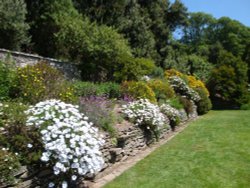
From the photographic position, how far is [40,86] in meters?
9.44

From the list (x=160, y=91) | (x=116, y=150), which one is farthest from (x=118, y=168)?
(x=160, y=91)

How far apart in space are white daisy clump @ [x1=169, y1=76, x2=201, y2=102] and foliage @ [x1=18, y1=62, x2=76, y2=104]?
32.7 feet

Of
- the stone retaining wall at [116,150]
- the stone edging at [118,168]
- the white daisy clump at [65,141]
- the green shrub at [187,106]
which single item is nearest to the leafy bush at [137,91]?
the stone edging at [118,168]

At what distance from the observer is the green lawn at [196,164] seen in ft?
22.8

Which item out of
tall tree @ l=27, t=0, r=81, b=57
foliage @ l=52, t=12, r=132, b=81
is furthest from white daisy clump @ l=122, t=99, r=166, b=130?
tall tree @ l=27, t=0, r=81, b=57

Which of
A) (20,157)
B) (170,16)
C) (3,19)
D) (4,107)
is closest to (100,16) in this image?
(3,19)

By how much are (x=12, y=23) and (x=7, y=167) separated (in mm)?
11617

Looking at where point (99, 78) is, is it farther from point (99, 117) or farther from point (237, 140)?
point (99, 117)

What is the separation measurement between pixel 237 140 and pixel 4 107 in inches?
284

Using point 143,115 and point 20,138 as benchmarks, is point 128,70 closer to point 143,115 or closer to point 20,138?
point 143,115

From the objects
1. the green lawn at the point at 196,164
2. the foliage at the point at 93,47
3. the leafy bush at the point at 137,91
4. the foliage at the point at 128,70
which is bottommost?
the green lawn at the point at 196,164

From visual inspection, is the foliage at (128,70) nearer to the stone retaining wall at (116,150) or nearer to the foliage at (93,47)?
the foliage at (93,47)

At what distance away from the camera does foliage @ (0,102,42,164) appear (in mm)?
5613

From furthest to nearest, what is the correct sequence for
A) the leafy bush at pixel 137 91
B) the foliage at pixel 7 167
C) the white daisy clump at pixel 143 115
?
the leafy bush at pixel 137 91 < the white daisy clump at pixel 143 115 < the foliage at pixel 7 167
